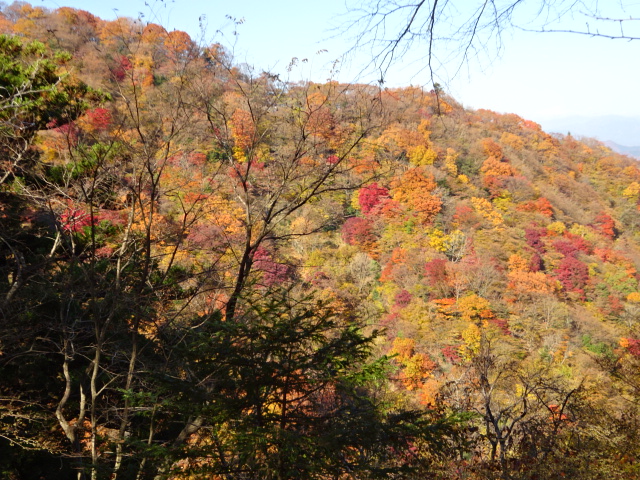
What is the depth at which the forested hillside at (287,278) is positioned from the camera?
269 cm

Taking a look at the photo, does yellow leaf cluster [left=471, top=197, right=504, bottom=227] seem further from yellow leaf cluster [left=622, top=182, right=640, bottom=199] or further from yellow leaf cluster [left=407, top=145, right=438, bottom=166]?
yellow leaf cluster [left=622, top=182, right=640, bottom=199]

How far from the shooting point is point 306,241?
20562 millimetres

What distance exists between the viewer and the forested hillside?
2.69 metres

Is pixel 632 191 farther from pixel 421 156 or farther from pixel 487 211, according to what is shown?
pixel 421 156

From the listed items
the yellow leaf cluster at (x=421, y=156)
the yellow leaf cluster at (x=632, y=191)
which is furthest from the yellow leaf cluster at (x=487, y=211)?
the yellow leaf cluster at (x=632, y=191)

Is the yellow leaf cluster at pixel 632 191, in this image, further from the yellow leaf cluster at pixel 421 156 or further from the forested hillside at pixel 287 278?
the yellow leaf cluster at pixel 421 156

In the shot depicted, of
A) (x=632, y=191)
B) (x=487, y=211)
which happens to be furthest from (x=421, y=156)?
(x=632, y=191)

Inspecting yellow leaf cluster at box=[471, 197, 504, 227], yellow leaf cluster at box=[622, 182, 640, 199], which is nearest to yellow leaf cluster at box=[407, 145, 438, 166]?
yellow leaf cluster at box=[471, 197, 504, 227]

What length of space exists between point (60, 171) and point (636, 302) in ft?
77.9

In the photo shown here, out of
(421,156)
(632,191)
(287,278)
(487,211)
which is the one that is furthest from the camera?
(632,191)

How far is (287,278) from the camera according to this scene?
4.34 metres

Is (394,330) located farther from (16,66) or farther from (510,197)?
(510,197)

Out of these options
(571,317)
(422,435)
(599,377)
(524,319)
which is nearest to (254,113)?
(422,435)

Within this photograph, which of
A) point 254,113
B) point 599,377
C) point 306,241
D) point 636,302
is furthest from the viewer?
point 306,241
